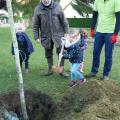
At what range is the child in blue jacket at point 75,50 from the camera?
7859 mm

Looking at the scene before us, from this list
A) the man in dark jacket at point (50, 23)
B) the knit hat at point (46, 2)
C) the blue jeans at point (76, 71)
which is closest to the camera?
the blue jeans at point (76, 71)

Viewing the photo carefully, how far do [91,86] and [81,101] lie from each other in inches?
16.0

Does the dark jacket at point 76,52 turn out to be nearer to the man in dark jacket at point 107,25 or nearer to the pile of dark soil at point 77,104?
the man in dark jacket at point 107,25

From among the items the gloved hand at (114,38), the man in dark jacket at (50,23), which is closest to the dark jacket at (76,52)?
the gloved hand at (114,38)

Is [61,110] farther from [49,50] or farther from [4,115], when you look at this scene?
[49,50]

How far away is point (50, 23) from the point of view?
8.92 metres

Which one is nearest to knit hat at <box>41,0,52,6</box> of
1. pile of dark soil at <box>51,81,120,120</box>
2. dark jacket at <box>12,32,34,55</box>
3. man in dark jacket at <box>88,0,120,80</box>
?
man in dark jacket at <box>88,0,120,80</box>

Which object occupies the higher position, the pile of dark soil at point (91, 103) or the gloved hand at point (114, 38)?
the gloved hand at point (114, 38)

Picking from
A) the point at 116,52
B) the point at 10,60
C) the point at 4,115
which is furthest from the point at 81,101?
the point at 116,52

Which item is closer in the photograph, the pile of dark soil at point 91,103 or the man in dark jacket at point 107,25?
the pile of dark soil at point 91,103

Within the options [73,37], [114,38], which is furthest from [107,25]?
[73,37]

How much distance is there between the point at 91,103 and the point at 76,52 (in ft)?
5.12

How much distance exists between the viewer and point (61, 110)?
22.8ft

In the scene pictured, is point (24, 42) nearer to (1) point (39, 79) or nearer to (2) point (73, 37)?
(1) point (39, 79)
